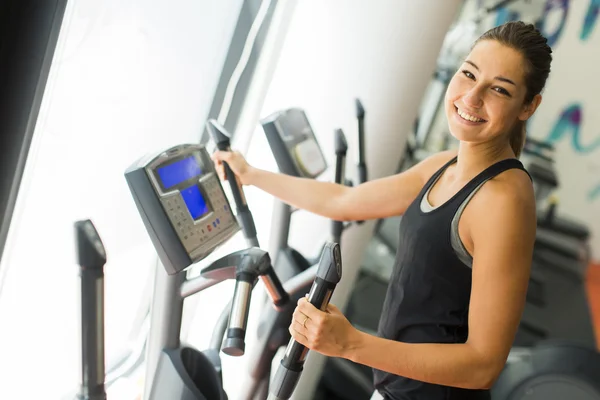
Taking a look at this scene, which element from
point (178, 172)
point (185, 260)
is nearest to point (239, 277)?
point (185, 260)

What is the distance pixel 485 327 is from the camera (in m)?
0.96

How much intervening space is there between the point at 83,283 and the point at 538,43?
0.94 metres

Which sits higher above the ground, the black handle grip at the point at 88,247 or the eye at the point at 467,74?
the eye at the point at 467,74

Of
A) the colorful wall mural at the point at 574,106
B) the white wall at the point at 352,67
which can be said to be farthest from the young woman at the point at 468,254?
the colorful wall mural at the point at 574,106

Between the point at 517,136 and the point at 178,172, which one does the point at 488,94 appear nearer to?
the point at 517,136

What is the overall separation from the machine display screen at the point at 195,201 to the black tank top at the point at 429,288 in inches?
18.0

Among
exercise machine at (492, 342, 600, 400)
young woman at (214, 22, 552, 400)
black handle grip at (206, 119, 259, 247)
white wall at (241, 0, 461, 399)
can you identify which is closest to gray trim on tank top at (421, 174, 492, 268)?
young woman at (214, 22, 552, 400)

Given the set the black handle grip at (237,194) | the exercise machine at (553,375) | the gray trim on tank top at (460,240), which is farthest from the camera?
the exercise machine at (553,375)

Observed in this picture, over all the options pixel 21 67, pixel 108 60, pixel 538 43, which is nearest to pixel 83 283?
pixel 21 67

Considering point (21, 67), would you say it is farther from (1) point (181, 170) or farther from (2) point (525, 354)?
(2) point (525, 354)

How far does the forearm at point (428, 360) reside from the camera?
0.95m

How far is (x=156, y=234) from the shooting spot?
1017 mm

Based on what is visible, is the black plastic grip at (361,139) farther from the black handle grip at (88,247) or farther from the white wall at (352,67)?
the black handle grip at (88,247)

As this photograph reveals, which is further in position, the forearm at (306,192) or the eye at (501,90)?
the forearm at (306,192)
